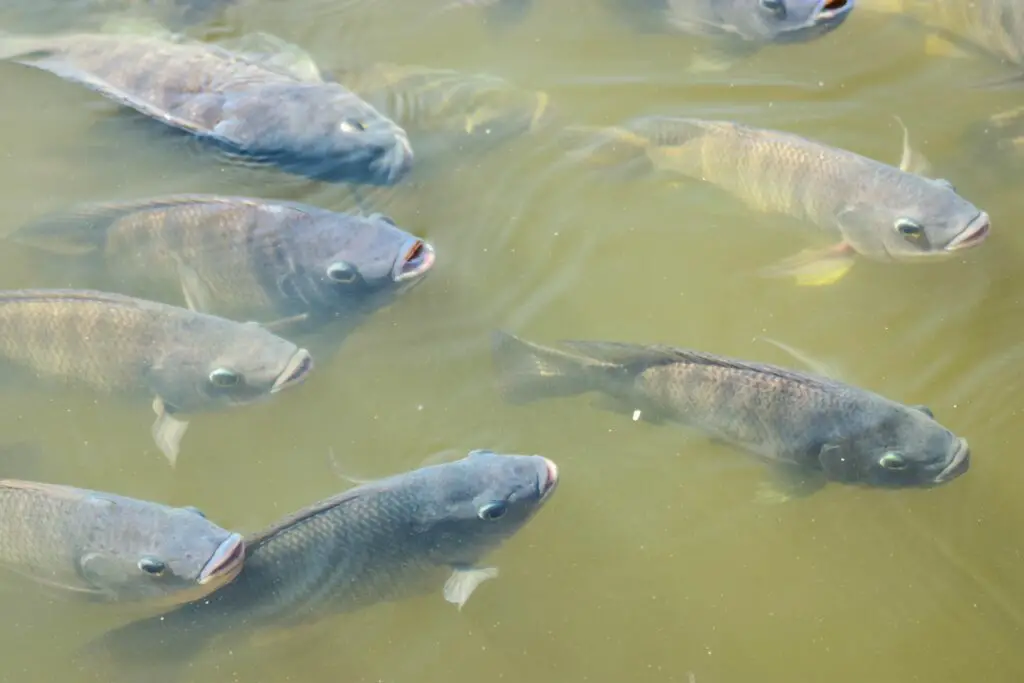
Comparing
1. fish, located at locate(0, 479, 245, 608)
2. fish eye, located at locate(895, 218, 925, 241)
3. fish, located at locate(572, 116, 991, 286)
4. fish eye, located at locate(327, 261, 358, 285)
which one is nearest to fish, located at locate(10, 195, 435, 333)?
fish eye, located at locate(327, 261, 358, 285)

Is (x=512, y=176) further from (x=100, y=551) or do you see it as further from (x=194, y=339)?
(x=100, y=551)

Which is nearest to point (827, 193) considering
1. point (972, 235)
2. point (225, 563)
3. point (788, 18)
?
point (972, 235)

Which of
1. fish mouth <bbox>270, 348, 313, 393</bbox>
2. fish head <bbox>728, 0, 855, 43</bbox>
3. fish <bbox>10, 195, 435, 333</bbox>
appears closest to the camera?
fish mouth <bbox>270, 348, 313, 393</bbox>

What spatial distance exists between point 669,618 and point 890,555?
0.89 meters

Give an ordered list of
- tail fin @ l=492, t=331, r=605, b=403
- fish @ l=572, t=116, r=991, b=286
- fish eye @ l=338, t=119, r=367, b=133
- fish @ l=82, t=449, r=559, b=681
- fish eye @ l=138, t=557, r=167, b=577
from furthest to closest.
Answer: fish eye @ l=338, t=119, r=367, b=133 → fish @ l=572, t=116, r=991, b=286 → tail fin @ l=492, t=331, r=605, b=403 → fish @ l=82, t=449, r=559, b=681 → fish eye @ l=138, t=557, r=167, b=577

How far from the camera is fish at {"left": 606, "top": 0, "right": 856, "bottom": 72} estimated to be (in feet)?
14.5

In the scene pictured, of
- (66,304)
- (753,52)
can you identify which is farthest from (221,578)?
(753,52)

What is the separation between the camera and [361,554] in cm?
300

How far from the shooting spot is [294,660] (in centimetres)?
319

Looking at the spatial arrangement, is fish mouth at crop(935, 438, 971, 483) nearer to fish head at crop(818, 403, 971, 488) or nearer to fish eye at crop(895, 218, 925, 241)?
fish head at crop(818, 403, 971, 488)

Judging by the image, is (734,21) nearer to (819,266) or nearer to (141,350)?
(819,266)

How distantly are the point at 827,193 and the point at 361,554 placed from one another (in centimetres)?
249

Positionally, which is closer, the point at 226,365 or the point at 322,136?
the point at 226,365

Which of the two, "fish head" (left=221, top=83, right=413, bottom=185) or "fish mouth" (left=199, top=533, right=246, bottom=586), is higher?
"fish head" (left=221, top=83, right=413, bottom=185)
